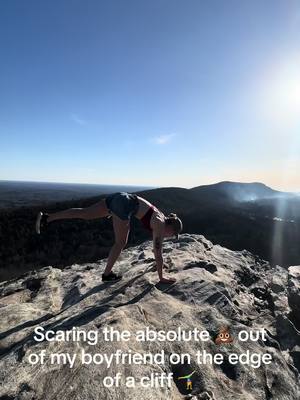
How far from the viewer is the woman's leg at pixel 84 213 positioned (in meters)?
6.73

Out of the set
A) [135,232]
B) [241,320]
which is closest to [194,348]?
[241,320]

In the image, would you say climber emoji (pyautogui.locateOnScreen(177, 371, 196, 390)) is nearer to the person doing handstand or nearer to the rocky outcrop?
the rocky outcrop

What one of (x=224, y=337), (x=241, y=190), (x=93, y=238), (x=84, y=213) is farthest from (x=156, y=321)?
(x=241, y=190)

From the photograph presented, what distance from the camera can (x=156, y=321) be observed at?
5355 mm

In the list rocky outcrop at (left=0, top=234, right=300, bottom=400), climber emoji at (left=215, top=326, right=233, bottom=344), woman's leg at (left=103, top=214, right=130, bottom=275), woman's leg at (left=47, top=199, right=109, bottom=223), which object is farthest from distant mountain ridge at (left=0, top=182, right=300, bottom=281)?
climber emoji at (left=215, top=326, right=233, bottom=344)

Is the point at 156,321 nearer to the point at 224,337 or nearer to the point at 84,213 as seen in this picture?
the point at 224,337

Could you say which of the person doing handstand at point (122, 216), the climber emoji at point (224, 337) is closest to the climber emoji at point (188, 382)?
the climber emoji at point (224, 337)

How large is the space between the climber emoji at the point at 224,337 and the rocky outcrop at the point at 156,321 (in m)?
0.06

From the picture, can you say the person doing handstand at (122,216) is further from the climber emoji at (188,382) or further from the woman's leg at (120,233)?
the climber emoji at (188,382)

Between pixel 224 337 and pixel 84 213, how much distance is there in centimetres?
335

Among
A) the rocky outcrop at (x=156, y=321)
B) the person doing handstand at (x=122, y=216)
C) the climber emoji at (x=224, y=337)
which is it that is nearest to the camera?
the rocky outcrop at (x=156, y=321)

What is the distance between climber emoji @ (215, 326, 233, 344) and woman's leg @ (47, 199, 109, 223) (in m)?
3.07

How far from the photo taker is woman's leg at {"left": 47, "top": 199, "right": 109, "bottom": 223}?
6.73 m

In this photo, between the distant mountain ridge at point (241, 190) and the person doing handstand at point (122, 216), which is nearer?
the person doing handstand at point (122, 216)
